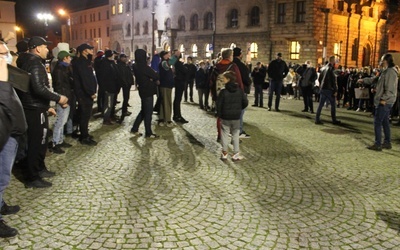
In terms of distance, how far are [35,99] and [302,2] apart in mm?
31463

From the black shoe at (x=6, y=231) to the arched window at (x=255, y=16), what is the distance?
35.6 metres

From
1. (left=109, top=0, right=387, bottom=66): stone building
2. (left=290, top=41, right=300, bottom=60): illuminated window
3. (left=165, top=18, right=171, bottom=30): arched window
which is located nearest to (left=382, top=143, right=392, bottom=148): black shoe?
(left=109, top=0, right=387, bottom=66): stone building

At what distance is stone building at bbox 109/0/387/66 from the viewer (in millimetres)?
33469

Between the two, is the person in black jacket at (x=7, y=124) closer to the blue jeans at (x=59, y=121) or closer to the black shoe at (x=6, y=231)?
the black shoe at (x=6, y=231)

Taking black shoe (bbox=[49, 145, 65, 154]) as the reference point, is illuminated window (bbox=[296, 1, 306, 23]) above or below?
above

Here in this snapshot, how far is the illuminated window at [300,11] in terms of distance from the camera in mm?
33250

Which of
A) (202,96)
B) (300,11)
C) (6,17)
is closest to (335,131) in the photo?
(202,96)

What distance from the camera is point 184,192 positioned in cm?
580

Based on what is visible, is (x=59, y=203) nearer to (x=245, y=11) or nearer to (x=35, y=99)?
(x=35, y=99)

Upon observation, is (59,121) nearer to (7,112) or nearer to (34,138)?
(34,138)

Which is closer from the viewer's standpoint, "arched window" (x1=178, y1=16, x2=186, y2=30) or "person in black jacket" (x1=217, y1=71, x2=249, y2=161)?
"person in black jacket" (x1=217, y1=71, x2=249, y2=161)

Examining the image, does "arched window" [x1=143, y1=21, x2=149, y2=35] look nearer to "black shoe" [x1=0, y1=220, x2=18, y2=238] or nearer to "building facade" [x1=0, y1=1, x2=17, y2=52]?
"building facade" [x1=0, y1=1, x2=17, y2=52]

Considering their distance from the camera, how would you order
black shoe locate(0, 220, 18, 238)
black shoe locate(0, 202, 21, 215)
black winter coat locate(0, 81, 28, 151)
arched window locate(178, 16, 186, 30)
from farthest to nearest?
1. arched window locate(178, 16, 186, 30)
2. black shoe locate(0, 202, 21, 215)
3. black shoe locate(0, 220, 18, 238)
4. black winter coat locate(0, 81, 28, 151)

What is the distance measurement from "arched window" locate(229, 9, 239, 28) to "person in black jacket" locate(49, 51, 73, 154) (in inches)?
1304
